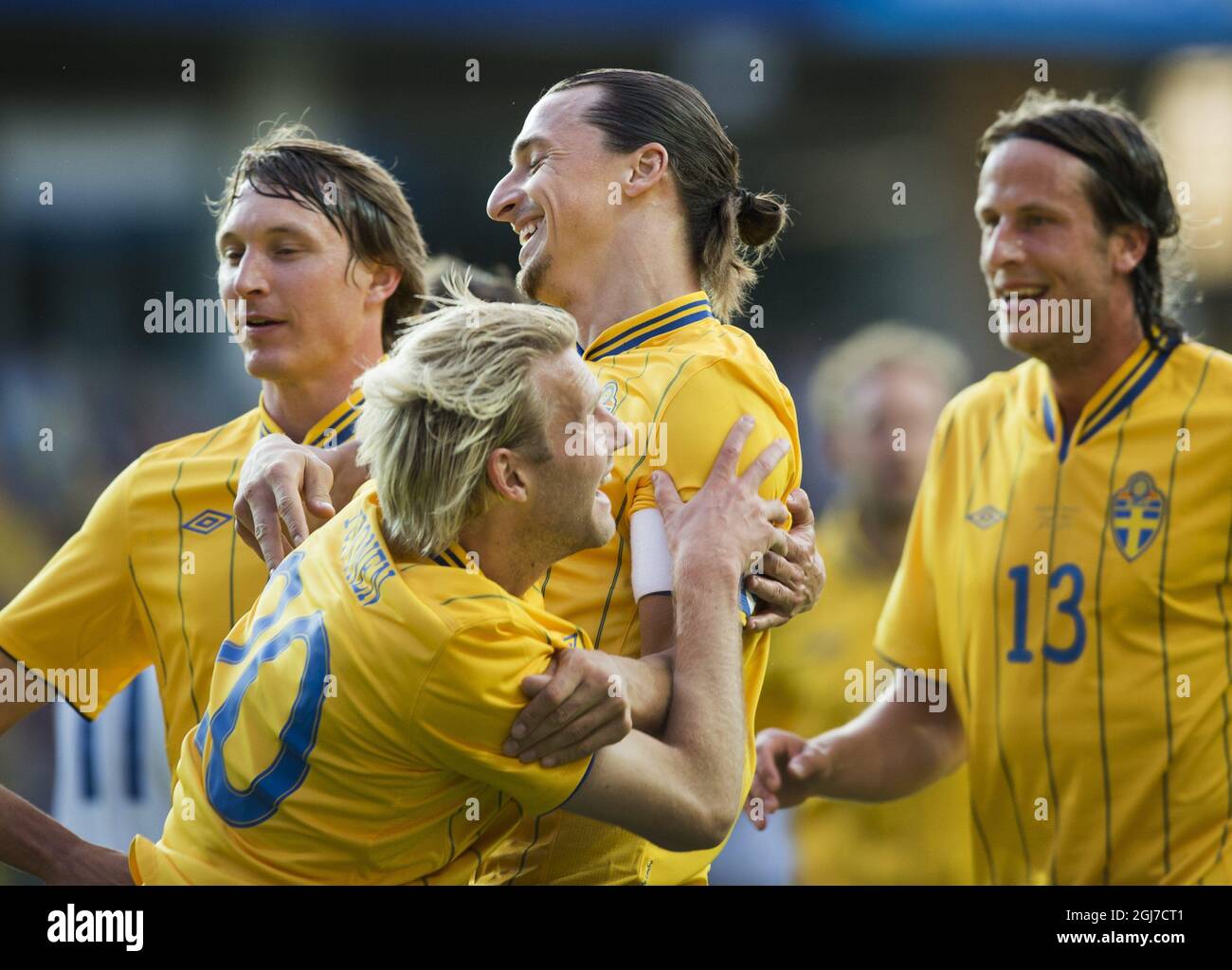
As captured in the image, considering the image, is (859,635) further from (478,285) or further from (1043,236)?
(478,285)

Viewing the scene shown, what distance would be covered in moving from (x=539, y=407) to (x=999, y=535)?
59.8 inches

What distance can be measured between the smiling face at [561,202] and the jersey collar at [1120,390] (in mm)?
1221

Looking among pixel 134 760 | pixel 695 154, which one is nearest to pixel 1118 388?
pixel 695 154

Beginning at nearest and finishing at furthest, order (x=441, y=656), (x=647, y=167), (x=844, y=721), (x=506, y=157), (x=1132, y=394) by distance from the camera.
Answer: (x=441, y=656) < (x=647, y=167) < (x=1132, y=394) < (x=844, y=721) < (x=506, y=157)

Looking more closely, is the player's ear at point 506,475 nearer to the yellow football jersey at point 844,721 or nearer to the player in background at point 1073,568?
the player in background at point 1073,568

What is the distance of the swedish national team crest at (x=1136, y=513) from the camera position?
9.37 feet

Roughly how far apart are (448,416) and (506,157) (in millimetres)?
3383

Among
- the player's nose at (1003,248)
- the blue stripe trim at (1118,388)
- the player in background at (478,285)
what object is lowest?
the blue stripe trim at (1118,388)

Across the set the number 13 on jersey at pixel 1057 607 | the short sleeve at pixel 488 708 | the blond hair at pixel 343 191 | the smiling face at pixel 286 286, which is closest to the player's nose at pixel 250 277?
the smiling face at pixel 286 286

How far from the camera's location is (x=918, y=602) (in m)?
3.18

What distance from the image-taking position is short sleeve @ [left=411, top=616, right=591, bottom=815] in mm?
1743

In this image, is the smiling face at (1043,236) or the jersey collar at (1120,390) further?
the smiling face at (1043,236)

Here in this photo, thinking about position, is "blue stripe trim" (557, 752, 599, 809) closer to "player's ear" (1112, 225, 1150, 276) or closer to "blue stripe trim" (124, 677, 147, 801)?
"player's ear" (1112, 225, 1150, 276)
